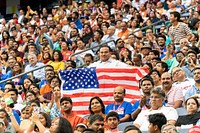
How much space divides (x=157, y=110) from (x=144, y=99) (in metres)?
0.82

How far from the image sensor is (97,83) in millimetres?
14203

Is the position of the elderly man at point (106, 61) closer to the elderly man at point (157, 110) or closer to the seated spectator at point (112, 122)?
the elderly man at point (157, 110)

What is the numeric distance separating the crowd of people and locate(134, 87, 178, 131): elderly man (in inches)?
0.6

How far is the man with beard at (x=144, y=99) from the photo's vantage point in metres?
12.2

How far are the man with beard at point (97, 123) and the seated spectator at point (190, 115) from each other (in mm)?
1212

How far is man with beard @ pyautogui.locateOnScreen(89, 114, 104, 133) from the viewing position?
11.0m

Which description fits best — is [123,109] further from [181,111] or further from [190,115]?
[190,115]

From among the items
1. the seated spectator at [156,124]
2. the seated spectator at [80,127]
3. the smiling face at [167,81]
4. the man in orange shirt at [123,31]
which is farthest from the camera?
the man in orange shirt at [123,31]

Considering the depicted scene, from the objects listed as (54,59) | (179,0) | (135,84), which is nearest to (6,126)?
(135,84)

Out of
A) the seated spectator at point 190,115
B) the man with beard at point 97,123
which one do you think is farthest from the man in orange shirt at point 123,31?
the man with beard at point 97,123

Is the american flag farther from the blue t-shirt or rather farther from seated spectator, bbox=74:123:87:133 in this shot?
seated spectator, bbox=74:123:87:133

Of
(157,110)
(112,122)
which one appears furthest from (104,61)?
(112,122)

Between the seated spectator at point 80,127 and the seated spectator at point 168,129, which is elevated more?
the seated spectator at point 168,129

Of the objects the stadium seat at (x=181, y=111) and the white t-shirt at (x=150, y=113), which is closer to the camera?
the white t-shirt at (x=150, y=113)
